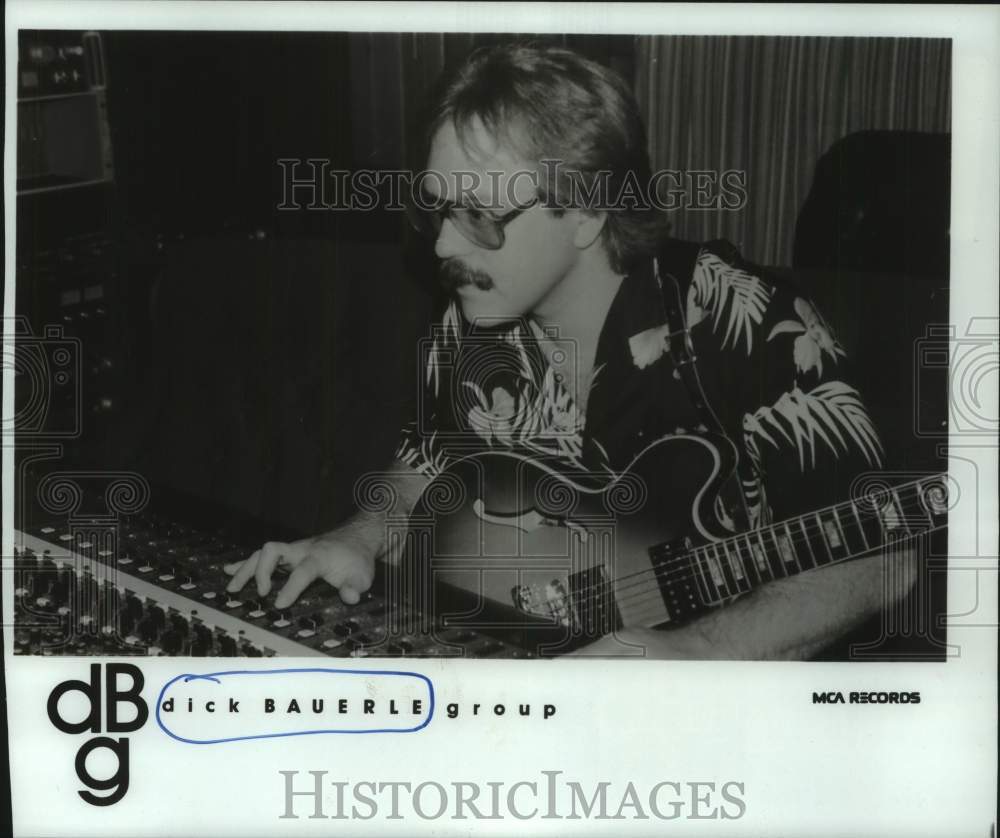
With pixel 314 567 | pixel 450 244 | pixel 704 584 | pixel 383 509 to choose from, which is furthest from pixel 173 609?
pixel 704 584

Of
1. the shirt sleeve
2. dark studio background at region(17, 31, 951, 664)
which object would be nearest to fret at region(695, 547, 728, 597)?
the shirt sleeve

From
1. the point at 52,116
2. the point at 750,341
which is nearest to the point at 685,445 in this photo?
the point at 750,341

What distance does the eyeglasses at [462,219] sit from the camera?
7.66 feet

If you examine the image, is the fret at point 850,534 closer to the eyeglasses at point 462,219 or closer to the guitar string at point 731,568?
the guitar string at point 731,568

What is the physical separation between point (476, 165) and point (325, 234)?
313 mm

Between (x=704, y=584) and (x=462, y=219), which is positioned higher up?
(x=462, y=219)

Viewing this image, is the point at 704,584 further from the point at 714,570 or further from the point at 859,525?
the point at 859,525

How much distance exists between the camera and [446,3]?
7.61 feet

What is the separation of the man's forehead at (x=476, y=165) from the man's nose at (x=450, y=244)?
0.06 metres

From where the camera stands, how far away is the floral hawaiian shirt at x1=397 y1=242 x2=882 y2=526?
233cm

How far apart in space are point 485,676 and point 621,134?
105 centimetres

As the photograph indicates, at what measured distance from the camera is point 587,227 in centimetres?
233
